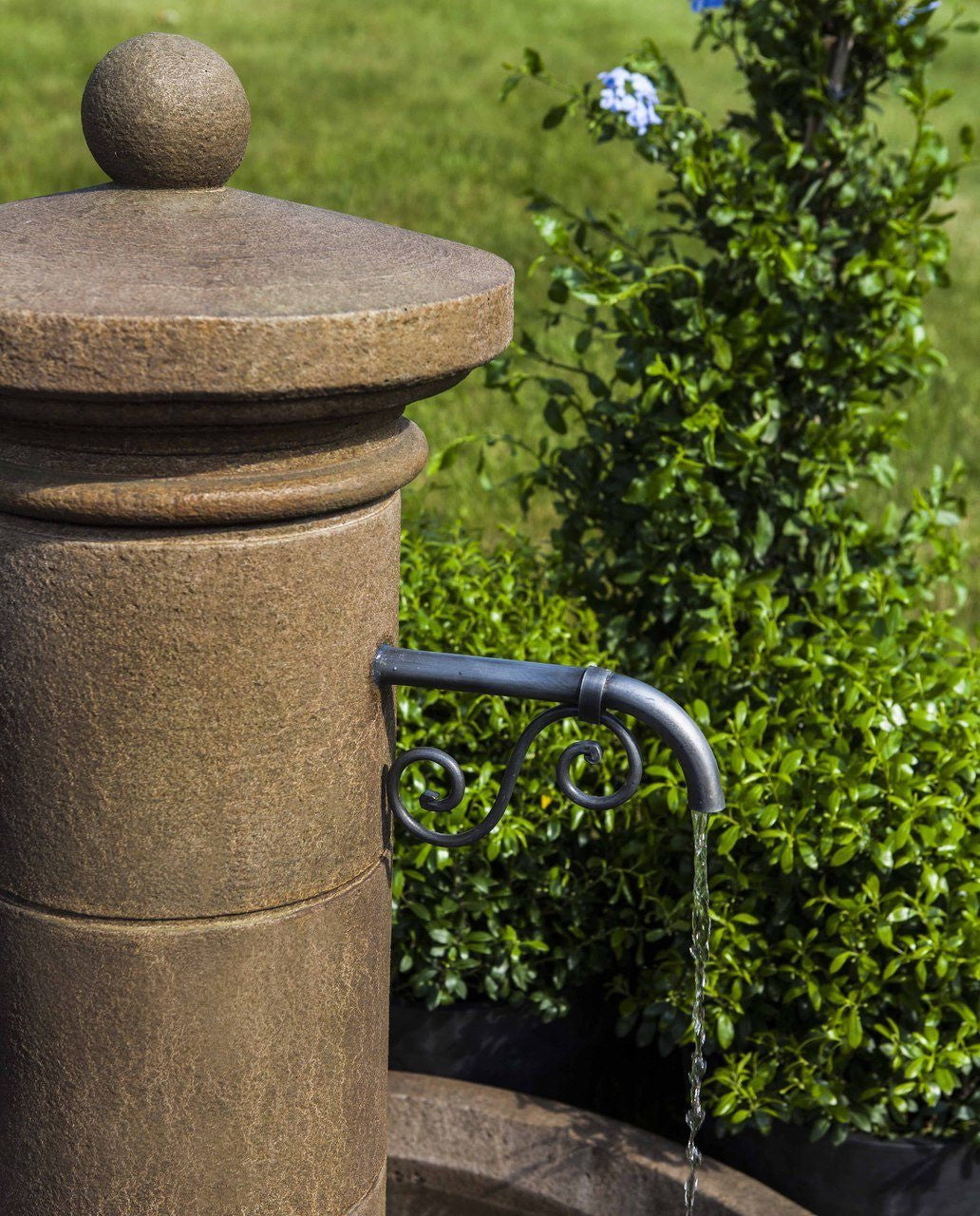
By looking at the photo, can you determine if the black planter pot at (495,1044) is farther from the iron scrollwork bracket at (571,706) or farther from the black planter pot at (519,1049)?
the iron scrollwork bracket at (571,706)

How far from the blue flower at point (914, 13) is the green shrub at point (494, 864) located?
4.73ft

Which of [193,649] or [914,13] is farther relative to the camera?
[914,13]

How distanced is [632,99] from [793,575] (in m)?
1.04

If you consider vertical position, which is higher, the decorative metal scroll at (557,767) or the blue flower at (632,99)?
the blue flower at (632,99)

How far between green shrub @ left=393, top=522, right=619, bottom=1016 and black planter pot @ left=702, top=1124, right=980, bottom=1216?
1.52 feet

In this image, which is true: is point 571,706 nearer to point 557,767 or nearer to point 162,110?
point 557,767

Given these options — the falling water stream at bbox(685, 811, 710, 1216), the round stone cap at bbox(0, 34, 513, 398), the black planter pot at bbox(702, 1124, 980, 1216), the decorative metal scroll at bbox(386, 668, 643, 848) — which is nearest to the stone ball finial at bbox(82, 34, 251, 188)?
the round stone cap at bbox(0, 34, 513, 398)

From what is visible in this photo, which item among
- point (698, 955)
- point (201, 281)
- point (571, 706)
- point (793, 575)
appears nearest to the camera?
→ point (201, 281)

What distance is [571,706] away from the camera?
5.47 feet

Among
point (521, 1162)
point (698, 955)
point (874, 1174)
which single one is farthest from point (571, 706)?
point (874, 1174)

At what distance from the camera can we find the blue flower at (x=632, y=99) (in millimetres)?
3098

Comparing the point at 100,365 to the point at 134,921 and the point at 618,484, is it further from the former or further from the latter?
the point at 618,484

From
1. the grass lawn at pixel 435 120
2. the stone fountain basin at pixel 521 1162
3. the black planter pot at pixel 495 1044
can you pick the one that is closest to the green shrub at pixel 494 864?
the black planter pot at pixel 495 1044

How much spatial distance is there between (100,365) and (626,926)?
177 cm
